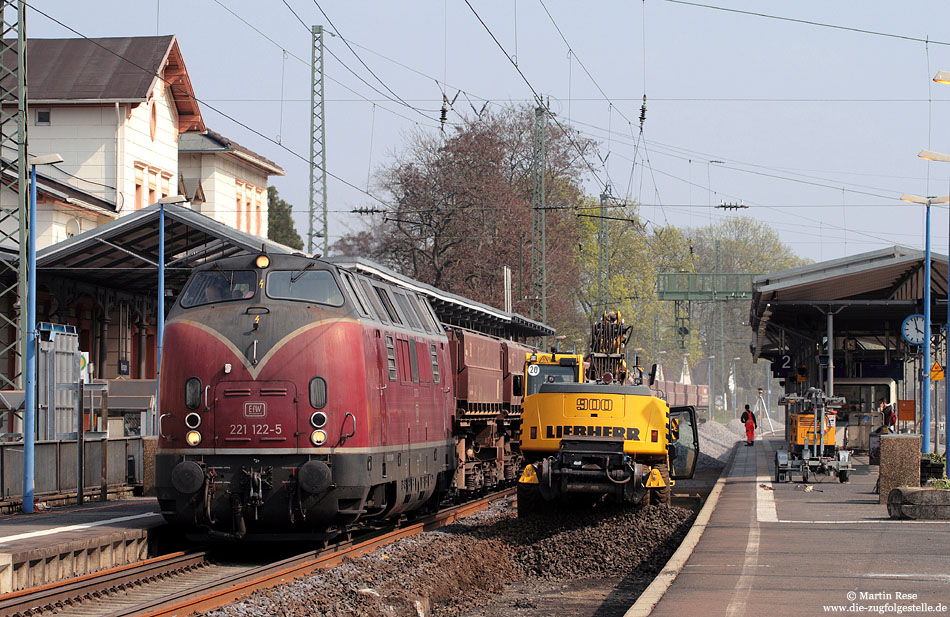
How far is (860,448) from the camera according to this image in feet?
126

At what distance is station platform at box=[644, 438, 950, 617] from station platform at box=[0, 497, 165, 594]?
6.42 meters

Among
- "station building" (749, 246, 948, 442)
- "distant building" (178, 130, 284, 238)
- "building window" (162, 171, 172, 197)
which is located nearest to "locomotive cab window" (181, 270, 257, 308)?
"station building" (749, 246, 948, 442)

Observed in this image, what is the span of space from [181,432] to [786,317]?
26204 mm

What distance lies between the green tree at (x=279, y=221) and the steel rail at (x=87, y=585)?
89685 millimetres

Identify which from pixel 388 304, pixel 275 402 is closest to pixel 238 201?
pixel 388 304

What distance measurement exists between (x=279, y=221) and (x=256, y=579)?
3645 inches

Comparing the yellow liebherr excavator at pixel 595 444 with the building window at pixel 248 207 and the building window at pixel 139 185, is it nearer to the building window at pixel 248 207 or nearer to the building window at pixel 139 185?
the building window at pixel 139 185

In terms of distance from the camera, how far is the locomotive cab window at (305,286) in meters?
15.2

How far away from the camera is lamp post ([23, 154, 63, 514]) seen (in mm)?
19406

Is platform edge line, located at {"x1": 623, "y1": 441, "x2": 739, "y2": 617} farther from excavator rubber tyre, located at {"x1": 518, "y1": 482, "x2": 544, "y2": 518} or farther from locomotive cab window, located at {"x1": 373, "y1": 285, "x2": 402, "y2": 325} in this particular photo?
locomotive cab window, located at {"x1": 373, "y1": 285, "x2": 402, "y2": 325}

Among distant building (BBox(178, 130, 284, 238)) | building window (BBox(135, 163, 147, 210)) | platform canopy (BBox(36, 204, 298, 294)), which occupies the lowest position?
platform canopy (BBox(36, 204, 298, 294))

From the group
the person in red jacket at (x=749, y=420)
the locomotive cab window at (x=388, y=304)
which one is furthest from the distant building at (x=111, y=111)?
the locomotive cab window at (x=388, y=304)

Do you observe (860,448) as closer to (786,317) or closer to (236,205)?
(786,317)

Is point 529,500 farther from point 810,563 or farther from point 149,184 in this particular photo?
point 149,184
